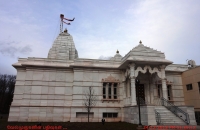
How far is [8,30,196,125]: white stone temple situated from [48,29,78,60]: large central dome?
5877mm

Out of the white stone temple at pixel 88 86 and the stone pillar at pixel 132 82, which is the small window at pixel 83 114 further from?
the stone pillar at pixel 132 82

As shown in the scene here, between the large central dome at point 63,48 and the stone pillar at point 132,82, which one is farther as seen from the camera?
the large central dome at point 63,48

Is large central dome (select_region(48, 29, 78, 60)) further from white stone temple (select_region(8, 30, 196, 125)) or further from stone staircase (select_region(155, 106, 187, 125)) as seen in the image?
stone staircase (select_region(155, 106, 187, 125))

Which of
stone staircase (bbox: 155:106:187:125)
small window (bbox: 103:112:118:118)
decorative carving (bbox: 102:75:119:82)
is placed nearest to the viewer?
stone staircase (bbox: 155:106:187:125)

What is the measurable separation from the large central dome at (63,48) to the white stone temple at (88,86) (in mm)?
5877

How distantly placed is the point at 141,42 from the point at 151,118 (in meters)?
9.24

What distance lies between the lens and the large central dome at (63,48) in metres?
25.6

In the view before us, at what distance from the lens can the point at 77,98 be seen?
59.9 ft

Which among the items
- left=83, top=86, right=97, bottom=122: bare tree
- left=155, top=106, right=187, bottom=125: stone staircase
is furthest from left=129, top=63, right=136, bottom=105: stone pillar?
left=83, top=86, right=97, bottom=122: bare tree

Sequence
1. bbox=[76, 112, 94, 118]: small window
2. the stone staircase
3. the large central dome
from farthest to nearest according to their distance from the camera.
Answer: the large central dome < bbox=[76, 112, 94, 118]: small window < the stone staircase

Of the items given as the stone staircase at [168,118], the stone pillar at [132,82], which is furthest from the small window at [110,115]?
the stone staircase at [168,118]

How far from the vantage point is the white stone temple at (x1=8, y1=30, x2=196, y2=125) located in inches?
688

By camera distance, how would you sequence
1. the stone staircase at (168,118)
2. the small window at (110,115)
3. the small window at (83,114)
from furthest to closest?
the small window at (110,115) → the small window at (83,114) → the stone staircase at (168,118)

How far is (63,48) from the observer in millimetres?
26344
